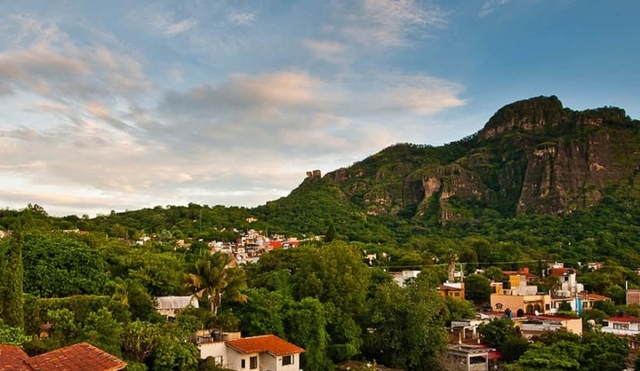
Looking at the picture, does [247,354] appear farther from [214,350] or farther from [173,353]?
[173,353]

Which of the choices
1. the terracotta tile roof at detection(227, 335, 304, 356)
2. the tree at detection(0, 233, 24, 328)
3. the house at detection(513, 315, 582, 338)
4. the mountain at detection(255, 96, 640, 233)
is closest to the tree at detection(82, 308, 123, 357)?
the tree at detection(0, 233, 24, 328)

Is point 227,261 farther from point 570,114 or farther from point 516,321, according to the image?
point 570,114

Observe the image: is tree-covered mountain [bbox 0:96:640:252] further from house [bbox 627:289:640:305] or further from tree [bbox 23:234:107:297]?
tree [bbox 23:234:107:297]

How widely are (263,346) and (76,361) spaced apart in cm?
1411

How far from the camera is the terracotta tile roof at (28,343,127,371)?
30.5ft

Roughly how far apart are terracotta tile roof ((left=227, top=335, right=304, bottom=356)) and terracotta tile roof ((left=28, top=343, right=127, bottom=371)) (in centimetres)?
1288

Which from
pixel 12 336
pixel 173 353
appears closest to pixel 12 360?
pixel 12 336

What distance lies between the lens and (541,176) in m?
136

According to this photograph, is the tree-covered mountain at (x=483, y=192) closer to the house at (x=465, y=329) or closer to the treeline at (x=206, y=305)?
the house at (x=465, y=329)

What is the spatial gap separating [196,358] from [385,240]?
81.3 meters

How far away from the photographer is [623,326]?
3634 centimetres

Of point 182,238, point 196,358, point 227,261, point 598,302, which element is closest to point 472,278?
point 598,302

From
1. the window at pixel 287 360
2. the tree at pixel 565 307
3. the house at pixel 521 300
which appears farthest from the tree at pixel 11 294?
the tree at pixel 565 307

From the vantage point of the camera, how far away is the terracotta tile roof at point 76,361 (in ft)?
30.5
